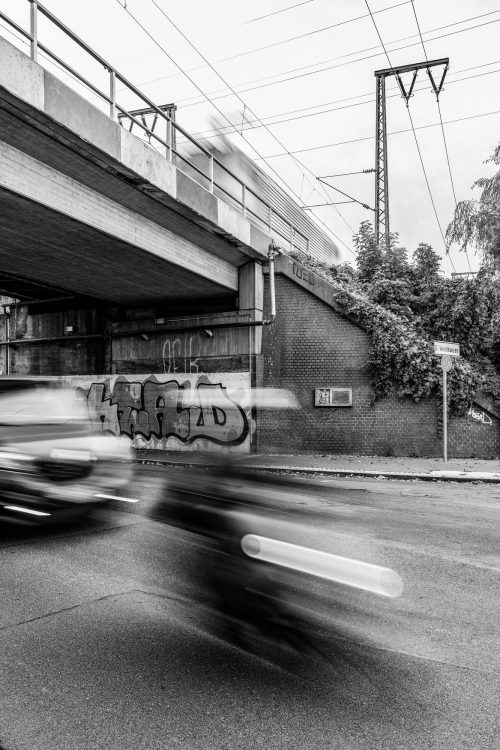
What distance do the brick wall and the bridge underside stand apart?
231cm

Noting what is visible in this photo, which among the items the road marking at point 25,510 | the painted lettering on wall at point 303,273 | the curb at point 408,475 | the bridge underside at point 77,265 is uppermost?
the painted lettering on wall at point 303,273

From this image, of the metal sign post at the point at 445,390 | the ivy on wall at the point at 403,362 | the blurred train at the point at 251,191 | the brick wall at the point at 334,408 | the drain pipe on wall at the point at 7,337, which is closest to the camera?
the metal sign post at the point at 445,390

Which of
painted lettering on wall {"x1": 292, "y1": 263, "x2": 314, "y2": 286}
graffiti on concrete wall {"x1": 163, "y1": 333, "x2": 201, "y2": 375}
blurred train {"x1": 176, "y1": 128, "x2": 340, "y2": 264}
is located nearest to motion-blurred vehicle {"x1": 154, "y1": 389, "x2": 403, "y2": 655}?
blurred train {"x1": 176, "y1": 128, "x2": 340, "y2": 264}

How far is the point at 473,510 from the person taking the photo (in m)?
8.77

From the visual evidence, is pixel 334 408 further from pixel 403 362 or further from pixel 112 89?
pixel 112 89

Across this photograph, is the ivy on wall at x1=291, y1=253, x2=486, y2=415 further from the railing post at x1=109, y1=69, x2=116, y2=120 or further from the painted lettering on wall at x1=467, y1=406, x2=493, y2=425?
the railing post at x1=109, y1=69, x2=116, y2=120

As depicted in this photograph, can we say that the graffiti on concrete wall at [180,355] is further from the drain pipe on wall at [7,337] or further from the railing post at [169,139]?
the railing post at [169,139]

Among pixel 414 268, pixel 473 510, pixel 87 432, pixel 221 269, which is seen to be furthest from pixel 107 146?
pixel 414 268

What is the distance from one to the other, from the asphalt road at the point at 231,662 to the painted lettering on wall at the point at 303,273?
41.5 ft

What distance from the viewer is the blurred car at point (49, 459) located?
657 cm

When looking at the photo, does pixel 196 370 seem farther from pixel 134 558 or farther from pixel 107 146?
pixel 134 558

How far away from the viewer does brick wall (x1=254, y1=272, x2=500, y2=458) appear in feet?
53.2

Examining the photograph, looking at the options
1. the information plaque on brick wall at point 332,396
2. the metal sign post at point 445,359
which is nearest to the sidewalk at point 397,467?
the metal sign post at point 445,359

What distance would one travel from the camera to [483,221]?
51.6ft
